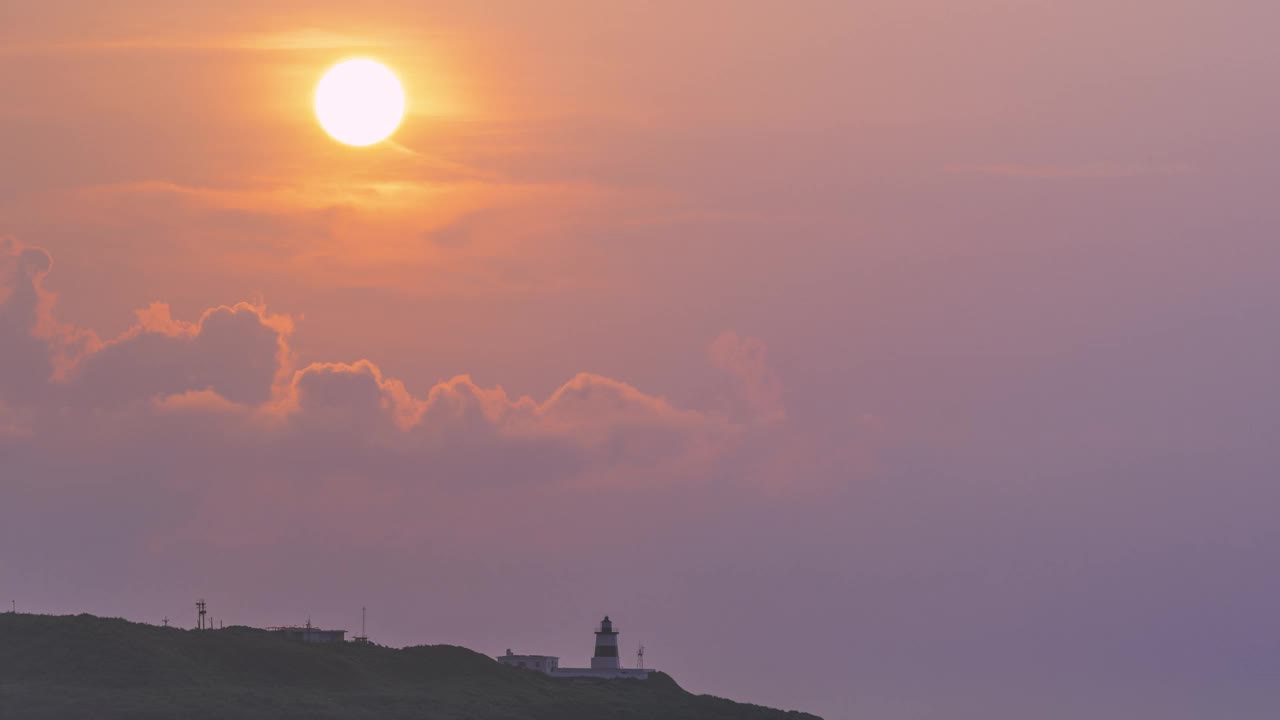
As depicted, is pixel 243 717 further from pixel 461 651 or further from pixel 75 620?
pixel 461 651

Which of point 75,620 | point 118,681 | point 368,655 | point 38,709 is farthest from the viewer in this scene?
point 368,655

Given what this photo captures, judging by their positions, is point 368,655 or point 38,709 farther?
point 368,655

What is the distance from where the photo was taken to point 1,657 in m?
148

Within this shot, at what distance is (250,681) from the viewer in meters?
154

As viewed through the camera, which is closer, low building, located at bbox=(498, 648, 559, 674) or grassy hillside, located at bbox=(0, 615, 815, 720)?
grassy hillside, located at bbox=(0, 615, 815, 720)

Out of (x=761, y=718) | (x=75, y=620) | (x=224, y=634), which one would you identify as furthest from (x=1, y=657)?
(x=761, y=718)

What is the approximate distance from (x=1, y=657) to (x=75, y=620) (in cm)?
784

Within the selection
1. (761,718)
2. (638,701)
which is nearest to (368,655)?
(638,701)

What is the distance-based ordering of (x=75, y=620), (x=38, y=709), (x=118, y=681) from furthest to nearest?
(x=75, y=620)
(x=118, y=681)
(x=38, y=709)

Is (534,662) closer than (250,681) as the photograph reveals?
No

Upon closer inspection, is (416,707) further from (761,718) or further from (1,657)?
(761,718)

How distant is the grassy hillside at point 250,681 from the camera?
13975cm

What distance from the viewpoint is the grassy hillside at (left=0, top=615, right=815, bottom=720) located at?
5502 inches

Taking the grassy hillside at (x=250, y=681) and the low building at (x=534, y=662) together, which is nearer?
the grassy hillside at (x=250, y=681)
